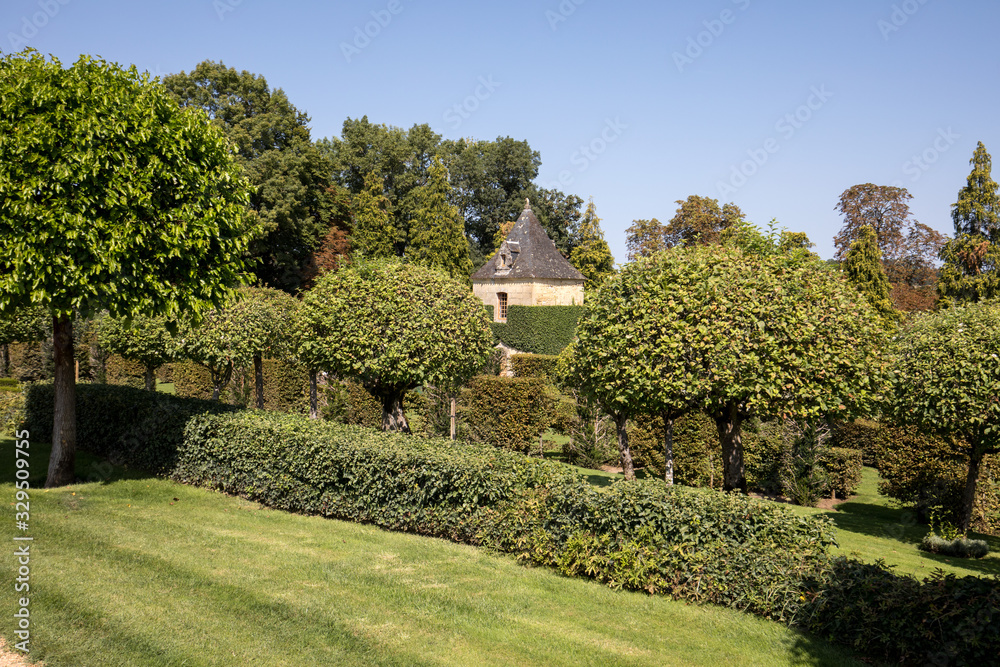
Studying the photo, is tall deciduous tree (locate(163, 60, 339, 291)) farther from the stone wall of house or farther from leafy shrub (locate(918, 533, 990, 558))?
leafy shrub (locate(918, 533, 990, 558))

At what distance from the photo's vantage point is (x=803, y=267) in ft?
39.2

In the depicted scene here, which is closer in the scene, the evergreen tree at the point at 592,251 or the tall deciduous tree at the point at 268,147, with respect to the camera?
the tall deciduous tree at the point at 268,147

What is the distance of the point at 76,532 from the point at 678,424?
13.5m

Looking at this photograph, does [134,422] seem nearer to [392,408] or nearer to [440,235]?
[392,408]

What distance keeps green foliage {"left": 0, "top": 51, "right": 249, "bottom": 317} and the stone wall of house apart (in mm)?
38766

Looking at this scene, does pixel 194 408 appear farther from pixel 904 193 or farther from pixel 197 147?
pixel 904 193

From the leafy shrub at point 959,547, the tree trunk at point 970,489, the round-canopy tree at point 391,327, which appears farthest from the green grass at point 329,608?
the tree trunk at point 970,489

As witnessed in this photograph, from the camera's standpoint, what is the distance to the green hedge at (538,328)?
44875 millimetres

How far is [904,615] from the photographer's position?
20.6 feet

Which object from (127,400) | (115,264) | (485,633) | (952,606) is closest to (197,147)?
(115,264)

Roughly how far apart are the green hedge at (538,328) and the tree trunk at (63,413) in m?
33.8

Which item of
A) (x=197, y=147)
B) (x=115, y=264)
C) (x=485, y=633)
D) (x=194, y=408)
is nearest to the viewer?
(x=485, y=633)

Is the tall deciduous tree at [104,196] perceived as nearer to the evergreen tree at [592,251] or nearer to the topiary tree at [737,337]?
the topiary tree at [737,337]

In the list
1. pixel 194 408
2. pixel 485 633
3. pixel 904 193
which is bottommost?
pixel 485 633
